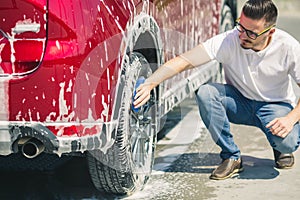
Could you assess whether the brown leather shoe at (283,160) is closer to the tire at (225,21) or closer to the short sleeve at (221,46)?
the short sleeve at (221,46)

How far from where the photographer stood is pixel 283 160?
4648 mm

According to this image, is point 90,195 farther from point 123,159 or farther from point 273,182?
point 273,182

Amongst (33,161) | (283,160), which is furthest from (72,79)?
(283,160)

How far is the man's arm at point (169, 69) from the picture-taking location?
13.0 feet

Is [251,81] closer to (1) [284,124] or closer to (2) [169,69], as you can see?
(1) [284,124]

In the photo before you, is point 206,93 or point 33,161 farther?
point 206,93

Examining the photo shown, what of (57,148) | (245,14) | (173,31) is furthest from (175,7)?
(57,148)

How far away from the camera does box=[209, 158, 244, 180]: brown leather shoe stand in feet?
14.6

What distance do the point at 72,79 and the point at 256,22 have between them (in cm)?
136

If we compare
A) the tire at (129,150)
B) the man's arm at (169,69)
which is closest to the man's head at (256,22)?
the man's arm at (169,69)

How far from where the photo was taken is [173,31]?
453cm

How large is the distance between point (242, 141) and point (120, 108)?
1999mm

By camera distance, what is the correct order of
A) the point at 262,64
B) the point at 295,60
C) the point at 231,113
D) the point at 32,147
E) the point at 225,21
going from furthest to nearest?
the point at 225,21, the point at 231,113, the point at 262,64, the point at 295,60, the point at 32,147

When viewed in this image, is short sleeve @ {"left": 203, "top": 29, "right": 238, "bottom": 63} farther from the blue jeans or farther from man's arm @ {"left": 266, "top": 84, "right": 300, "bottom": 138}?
man's arm @ {"left": 266, "top": 84, "right": 300, "bottom": 138}
